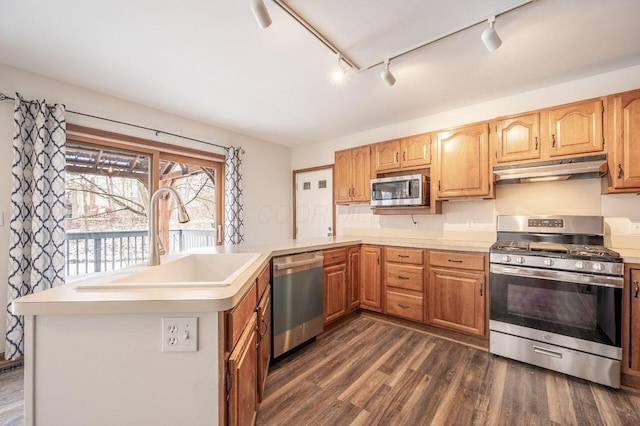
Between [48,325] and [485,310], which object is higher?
[48,325]

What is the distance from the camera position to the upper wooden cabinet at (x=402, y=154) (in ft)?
9.71

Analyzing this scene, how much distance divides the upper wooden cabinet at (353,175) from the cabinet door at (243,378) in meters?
2.39

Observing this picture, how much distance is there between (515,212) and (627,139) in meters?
0.94

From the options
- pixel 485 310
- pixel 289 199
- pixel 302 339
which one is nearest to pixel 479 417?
pixel 485 310

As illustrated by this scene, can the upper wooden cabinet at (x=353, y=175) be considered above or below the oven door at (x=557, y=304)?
A: above

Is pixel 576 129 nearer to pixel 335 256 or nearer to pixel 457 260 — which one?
pixel 457 260

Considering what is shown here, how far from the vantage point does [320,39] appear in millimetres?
1772

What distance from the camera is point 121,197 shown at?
291 centimetres

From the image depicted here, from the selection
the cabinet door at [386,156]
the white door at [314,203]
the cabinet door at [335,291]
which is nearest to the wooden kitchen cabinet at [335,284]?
the cabinet door at [335,291]

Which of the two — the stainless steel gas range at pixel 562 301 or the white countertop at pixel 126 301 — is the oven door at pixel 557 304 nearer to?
the stainless steel gas range at pixel 562 301

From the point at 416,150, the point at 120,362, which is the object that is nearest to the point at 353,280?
the point at 416,150

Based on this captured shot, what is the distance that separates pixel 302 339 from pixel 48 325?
1.83 meters

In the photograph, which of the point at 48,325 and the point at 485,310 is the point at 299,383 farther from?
the point at 485,310

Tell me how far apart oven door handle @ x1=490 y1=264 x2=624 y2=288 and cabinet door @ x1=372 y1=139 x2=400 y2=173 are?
1.54 m
